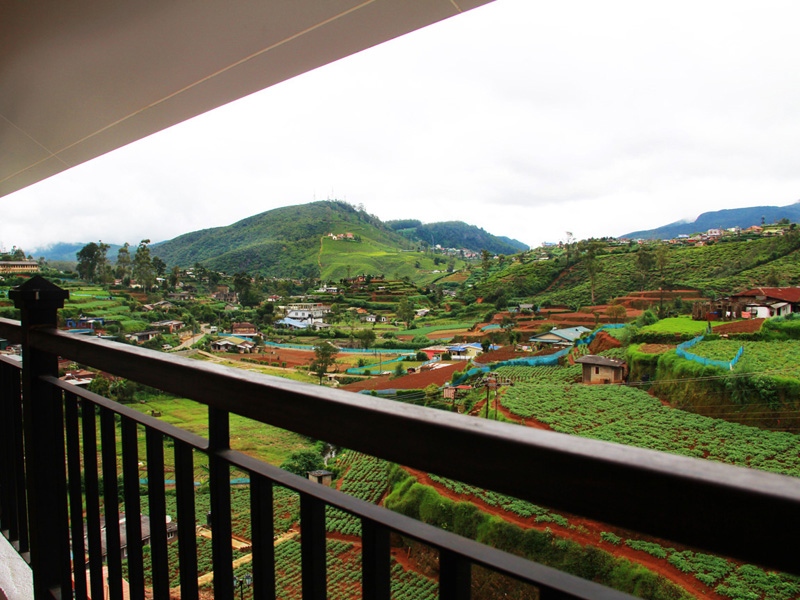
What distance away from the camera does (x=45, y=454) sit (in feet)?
5.55

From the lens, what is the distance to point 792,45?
2.62 m

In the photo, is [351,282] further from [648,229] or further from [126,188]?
[126,188]

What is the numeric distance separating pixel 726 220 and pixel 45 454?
391 cm

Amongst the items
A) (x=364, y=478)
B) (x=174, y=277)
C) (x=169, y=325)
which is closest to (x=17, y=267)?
(x=174, y=277)

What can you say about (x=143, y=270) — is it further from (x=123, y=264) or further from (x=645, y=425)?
(x=645, y=425)

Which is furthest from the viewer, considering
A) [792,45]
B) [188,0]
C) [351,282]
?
[351,282]

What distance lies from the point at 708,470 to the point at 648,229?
354 centimetres

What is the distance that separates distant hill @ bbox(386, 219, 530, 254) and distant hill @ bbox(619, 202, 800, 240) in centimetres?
139

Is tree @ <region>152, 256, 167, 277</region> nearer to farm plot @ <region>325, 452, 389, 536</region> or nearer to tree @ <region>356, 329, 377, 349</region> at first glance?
tree @ <region>356, 329, 377, 349</region>

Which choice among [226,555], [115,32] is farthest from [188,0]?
[226,555]

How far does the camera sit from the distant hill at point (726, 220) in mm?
3065

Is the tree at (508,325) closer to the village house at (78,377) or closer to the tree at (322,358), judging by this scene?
the tree at (322,358)

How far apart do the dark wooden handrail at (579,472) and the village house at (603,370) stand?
2.68 meters

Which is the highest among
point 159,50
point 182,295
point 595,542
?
point 159,50
